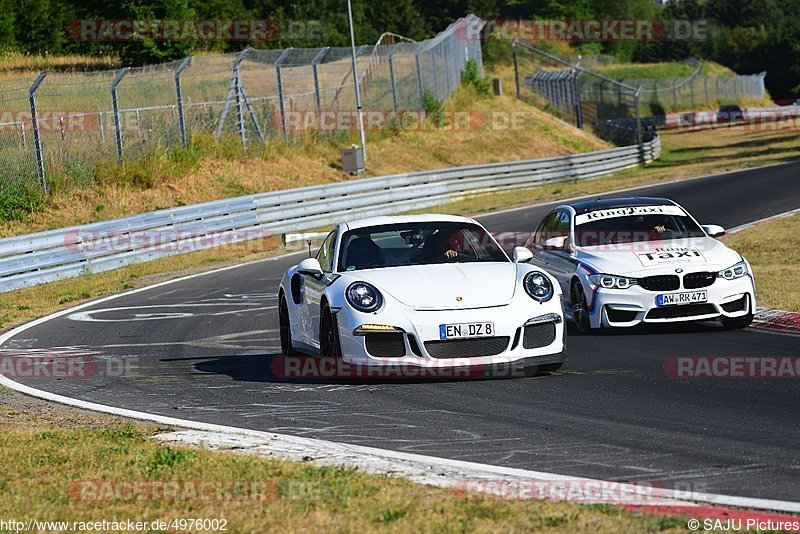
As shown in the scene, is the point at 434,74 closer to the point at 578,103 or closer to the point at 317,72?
the point at 317,72

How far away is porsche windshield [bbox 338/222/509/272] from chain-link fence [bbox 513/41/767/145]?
41515mm

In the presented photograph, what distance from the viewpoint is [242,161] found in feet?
115

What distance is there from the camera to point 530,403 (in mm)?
8320

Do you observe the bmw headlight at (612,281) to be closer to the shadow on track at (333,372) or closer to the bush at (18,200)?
the shadow on track at (333,372)

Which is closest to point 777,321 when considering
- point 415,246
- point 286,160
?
point 415,246

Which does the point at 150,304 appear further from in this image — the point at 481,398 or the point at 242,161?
the point at 242,161

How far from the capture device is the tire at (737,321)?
1199 centimetres

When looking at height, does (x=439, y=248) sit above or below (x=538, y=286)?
above

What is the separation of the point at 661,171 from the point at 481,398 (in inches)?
1333

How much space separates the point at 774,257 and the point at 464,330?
421 inches

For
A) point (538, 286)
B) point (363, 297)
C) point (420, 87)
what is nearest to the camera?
point (363, 297)

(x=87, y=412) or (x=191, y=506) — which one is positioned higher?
(x=191, y=506)

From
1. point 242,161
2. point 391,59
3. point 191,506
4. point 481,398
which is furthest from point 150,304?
point 391,59

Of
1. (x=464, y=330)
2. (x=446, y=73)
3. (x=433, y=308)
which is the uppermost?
(x=433, y=308)
